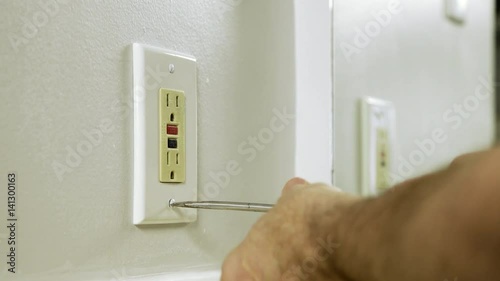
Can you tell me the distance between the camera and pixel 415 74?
4.24ft

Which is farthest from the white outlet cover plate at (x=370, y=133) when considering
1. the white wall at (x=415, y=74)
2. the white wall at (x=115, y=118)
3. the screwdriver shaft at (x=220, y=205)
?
the screwdriver shaft at (x=220, y=205)

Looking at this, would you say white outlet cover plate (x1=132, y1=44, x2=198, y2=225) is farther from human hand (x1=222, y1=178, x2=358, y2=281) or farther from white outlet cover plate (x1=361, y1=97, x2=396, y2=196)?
white outlet cover plate (x1=361, y1=97, x2=396, y2=196)

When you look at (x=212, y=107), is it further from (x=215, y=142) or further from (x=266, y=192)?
(x=266, y=192)

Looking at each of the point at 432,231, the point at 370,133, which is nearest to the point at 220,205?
the point at 432,231

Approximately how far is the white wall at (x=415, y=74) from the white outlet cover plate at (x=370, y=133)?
15 mm

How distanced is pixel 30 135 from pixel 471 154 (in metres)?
0.39

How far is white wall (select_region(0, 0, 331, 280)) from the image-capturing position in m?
0.57

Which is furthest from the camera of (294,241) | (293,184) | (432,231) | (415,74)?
(415,74)

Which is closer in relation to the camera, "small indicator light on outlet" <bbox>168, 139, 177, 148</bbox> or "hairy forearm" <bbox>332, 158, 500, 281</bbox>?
"hairy forearm" <bbox>332, 158, 500, 281</bbox>

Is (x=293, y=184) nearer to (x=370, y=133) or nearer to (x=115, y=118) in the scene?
(x=115, y=118)

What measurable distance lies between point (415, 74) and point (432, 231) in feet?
3.19

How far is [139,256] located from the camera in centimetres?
68

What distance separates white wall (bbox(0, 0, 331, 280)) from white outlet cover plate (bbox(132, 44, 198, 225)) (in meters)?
0.01

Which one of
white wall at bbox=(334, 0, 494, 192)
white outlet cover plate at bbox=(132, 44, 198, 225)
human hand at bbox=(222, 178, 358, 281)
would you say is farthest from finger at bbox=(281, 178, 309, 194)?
white wall at bbox=(334, 0, 494, 192)
